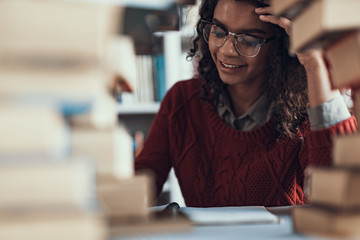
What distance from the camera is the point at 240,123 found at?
1655 mm

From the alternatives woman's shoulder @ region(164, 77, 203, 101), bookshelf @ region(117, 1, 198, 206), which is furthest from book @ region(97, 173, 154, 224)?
bookshelf @ region(117, 1, 198, 206)

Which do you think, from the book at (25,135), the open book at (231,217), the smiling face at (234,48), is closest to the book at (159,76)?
the smiling face at (234,48)

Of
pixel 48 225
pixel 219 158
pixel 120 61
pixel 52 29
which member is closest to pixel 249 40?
pixel 219 158

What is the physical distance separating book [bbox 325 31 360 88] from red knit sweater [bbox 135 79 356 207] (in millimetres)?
827

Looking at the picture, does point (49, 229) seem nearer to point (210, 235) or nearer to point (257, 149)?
point (210, 235)

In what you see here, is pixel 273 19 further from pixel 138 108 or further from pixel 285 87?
pixel 138 108

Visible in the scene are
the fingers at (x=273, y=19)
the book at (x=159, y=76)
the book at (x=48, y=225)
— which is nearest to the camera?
the book at (x=48, y=225)

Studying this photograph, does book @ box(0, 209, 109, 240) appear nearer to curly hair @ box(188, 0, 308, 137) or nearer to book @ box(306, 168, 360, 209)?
book @ box(306, 168, 360, 209)

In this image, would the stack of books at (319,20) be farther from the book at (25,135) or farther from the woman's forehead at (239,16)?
the woman's forehead at (239,16)

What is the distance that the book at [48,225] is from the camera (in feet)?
1.76

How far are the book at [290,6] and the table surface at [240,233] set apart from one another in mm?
361

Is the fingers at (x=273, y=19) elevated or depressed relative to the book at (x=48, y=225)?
elevated

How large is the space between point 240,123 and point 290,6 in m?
0.99

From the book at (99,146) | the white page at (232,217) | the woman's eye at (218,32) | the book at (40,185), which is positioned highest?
the woman's eye at (218,32)
